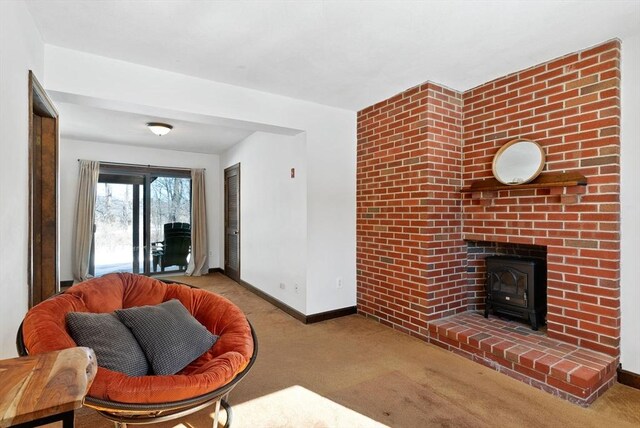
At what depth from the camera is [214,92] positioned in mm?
2973

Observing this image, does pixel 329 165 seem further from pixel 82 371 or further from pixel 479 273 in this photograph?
pixel 82 371

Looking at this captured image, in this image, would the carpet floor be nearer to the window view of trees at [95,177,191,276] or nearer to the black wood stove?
the black wood stove

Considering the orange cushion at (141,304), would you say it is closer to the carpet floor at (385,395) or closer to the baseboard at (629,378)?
the carpet floor at (385,395)

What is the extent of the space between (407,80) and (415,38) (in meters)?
0.74

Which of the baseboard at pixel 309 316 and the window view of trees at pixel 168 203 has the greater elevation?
the window view of trees at pixel 168 203

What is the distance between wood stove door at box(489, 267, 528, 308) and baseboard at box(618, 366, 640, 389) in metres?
0.70

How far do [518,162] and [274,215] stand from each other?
2771 millimetres

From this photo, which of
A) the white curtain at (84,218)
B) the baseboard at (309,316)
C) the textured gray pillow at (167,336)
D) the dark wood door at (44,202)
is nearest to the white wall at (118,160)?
the white curtain at (84,218)

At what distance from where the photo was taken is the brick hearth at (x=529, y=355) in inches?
80.9

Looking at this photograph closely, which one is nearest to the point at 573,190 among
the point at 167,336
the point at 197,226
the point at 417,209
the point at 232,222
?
the point at 417,209

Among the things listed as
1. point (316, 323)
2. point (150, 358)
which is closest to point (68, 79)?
point (150, 358)

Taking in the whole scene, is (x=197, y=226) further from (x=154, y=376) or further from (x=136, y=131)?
(x=154, y=376)

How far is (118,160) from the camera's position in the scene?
5652 mm

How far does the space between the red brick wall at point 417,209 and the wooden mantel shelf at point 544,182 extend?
0.32 metres
